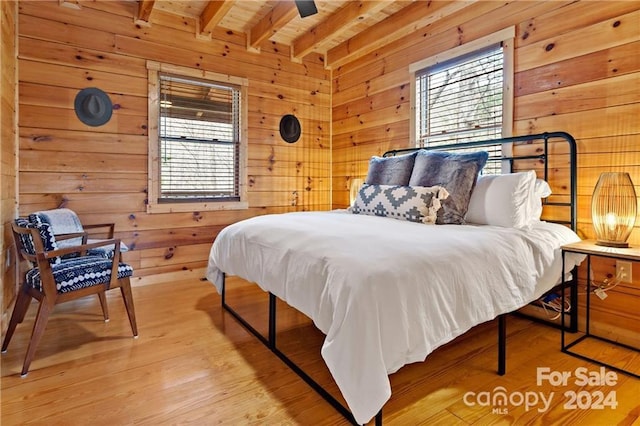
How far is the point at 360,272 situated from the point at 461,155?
153 centimetres

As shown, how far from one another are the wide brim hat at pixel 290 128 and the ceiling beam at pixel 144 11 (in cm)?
167

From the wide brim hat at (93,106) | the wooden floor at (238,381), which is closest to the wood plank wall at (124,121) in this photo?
the wide brim hat at (93,106)

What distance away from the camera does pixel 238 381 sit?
179 centimetres

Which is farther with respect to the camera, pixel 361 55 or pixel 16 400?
pixel 361 55

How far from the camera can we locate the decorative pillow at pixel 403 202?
2277mm

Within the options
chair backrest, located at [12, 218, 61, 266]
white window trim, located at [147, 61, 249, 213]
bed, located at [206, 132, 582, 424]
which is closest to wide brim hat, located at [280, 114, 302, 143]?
white window trim, located at [147, 61, 249, 213]

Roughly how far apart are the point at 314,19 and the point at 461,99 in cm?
175

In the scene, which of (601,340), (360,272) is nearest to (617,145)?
(601,340)

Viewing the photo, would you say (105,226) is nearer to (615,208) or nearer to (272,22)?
(272,22)

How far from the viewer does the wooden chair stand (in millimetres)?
1896

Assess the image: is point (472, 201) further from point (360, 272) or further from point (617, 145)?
point (360, 272)

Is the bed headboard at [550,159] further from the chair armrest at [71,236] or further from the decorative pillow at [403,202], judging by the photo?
the chair armrest at [71,236]

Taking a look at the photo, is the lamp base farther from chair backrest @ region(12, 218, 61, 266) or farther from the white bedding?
chair backrest @ region(12, 218, 61, 266)

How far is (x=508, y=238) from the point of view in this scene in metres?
1.89
